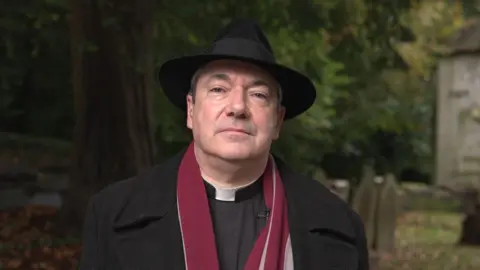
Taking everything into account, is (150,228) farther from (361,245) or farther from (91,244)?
(361,245)

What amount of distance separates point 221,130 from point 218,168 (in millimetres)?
149

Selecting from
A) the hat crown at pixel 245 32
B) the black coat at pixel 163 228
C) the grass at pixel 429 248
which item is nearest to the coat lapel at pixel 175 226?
the black coat at pixel 163 228

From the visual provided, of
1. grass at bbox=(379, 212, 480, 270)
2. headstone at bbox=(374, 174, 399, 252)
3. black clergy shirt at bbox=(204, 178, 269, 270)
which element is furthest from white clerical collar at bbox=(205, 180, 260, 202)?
headstone at bbox=(374, 174, 399, 252)

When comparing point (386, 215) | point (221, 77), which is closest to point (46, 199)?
point (386, 215)

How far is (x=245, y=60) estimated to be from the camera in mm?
2463

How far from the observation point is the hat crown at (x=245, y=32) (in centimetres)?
255

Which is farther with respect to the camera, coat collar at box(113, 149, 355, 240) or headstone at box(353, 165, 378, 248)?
headstone at box(353, 165, 378, 248)

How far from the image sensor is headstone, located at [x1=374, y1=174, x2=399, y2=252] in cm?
910

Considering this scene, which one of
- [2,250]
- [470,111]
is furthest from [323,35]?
[470,111]

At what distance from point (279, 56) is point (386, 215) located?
222cm

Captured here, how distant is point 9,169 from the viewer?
9.83 m

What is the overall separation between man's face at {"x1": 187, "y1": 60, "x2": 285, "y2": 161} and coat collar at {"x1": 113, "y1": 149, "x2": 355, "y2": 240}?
19 centimetres

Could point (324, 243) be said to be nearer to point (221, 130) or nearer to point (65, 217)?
point (221, 130)

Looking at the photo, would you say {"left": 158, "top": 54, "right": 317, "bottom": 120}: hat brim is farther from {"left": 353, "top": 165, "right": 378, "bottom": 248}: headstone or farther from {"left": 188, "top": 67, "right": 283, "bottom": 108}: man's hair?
{"left": 353, "top": 165, "right": 378, "bottom": 248}: headstone
